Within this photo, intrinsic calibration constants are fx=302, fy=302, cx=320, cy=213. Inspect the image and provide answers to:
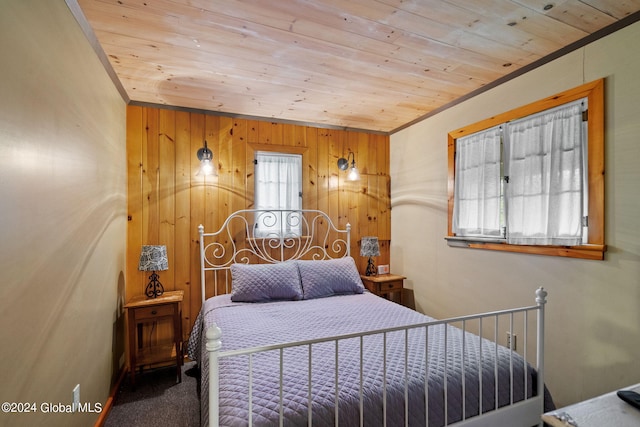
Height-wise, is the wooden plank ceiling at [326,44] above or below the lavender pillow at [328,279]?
above

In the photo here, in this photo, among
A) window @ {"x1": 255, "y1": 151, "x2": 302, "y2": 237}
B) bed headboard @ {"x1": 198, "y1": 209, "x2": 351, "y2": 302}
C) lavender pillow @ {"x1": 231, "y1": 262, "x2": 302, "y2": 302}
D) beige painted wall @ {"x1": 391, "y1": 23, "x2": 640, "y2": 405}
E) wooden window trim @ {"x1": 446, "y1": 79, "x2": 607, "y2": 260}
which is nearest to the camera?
beige painted wall @ {"x1": 391, "y1": 23, "x2": 640, "y2": 405}

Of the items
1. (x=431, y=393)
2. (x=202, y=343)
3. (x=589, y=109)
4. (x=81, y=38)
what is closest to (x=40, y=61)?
(x=81, y=38)

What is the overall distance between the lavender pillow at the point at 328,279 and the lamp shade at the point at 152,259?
1.21 metres

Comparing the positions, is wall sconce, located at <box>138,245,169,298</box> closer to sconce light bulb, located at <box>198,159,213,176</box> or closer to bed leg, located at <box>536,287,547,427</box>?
sconce light bulb, located at <box>198,159,213,176</box>

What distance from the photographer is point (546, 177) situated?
2.15 meters

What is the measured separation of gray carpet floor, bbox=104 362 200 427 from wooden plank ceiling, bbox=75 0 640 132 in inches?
98.1

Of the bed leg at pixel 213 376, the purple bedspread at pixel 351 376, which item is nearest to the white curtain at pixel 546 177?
the purple bedspread at pixel 351 376

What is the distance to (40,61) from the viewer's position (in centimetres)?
126

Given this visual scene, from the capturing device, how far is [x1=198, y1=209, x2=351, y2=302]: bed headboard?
10.2 ft

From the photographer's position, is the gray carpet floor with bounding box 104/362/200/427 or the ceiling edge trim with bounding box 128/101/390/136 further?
the ceiling edge trim with bounding box 128/101/390/136

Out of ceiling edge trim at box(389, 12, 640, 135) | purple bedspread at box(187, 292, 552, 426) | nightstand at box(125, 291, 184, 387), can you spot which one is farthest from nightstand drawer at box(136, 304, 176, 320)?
ceiling edge trim at box(389, 12, 640, 135)

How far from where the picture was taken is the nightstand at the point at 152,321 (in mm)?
2395

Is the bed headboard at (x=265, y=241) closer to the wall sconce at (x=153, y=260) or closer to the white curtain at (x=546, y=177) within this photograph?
the wall sconce at (x=153, y=260)

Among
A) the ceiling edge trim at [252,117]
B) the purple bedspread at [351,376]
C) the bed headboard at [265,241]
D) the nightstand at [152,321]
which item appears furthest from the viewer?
the bed headboard at [265,241]
